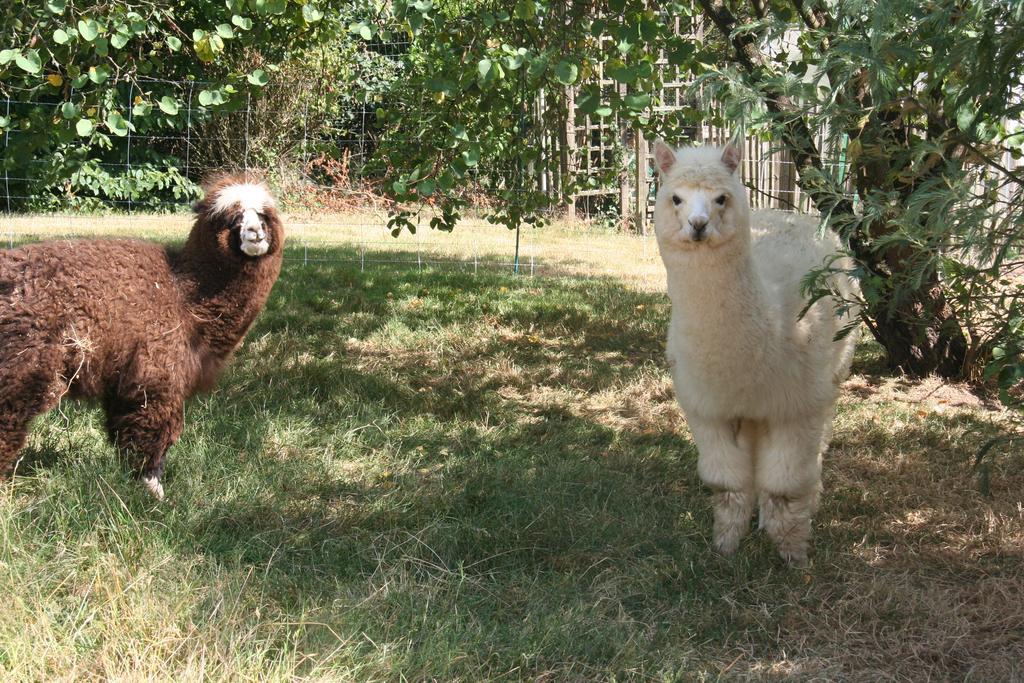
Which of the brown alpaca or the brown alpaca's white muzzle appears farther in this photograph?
the brown alpaca's white muzzle

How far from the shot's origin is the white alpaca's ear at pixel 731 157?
3.84 metres

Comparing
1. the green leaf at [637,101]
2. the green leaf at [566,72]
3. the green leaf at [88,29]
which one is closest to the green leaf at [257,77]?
the green leaf at [88,29]

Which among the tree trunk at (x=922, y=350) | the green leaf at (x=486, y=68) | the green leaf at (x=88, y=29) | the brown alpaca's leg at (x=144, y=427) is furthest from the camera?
the tree trunk at (x=922, y=350)

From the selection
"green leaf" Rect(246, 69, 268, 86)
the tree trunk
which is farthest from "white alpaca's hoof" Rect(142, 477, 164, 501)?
the tree trunk

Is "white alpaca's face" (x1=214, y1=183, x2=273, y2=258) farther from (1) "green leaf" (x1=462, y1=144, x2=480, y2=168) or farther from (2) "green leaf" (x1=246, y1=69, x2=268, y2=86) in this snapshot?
(1) "green leaf" (x1=462, y1=144, x2=480, y2=168)

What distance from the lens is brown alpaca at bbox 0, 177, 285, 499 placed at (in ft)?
12.6

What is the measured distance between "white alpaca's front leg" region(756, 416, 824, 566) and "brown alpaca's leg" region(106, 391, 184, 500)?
8.36 feet

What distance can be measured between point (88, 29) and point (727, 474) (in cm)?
308

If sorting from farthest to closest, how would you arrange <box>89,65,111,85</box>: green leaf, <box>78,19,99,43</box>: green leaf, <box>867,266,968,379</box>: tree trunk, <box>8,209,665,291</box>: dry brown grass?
1. <box>8,209,665,291</box>: dry brown grass
2. <box>867,266,968,379</box>: tree trunk
3. <box>89,65,111,85</box>: green leaf
4. <box>78,19,99,43</box>: green leaf

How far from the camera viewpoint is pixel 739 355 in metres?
3.72

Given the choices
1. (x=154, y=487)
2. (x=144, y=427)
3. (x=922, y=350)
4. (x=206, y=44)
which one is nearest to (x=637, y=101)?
(x=206, y=44)

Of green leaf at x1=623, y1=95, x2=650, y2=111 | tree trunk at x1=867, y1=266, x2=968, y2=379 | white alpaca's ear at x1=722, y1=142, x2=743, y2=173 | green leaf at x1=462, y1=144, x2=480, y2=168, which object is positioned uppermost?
green leaf at x1=623, y1=95, x2=650, y2=111

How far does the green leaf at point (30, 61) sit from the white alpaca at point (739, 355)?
2.49m

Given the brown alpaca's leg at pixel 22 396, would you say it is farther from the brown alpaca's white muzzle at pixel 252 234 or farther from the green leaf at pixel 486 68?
the green leaf at pixel 486 68
